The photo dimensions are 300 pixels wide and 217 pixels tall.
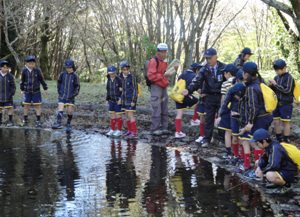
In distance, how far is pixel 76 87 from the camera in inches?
408

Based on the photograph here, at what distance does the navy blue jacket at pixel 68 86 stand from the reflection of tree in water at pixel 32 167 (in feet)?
6.31

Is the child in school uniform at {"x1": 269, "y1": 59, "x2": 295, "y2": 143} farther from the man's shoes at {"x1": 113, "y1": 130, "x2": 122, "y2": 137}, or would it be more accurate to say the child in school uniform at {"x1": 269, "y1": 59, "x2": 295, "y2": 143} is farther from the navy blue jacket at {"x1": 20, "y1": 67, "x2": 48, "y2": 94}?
the navy blue jacket at {"x1": 20, "y1": 67, "x2": 48, "y2": 94}

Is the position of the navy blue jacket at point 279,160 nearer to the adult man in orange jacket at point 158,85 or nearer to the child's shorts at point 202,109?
the child's shorts at point 202,109

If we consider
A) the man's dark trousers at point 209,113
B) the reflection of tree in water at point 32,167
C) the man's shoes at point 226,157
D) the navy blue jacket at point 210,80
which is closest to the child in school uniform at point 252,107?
the man's shoes at point 226,157

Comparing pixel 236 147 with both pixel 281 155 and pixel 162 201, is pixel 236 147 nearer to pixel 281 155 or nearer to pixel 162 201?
pixel 281 155

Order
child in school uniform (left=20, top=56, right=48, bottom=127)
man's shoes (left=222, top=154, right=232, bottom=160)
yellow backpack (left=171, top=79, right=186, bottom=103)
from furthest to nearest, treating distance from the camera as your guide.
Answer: child in school uniform (left=20, top=56, right=48, bottom=127)
yellow backpack (left=171, top=79, right=186, bottom=103)
man's shoes (left=222, top=154, right=232, bottom=160)

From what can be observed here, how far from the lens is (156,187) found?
492cm

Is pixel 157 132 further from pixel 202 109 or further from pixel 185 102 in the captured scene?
pixel 202 109

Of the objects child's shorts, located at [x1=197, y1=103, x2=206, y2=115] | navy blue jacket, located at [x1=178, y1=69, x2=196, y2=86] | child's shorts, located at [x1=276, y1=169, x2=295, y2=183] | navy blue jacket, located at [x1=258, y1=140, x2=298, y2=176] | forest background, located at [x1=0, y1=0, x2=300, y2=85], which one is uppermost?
forest background, located at [x1=0, y1=0, x2=300, y2=85]

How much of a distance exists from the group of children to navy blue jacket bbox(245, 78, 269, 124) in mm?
6110

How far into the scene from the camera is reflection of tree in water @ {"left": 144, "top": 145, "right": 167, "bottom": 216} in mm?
4137

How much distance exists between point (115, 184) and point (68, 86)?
19.0 feet

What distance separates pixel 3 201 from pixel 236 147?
13.7ft

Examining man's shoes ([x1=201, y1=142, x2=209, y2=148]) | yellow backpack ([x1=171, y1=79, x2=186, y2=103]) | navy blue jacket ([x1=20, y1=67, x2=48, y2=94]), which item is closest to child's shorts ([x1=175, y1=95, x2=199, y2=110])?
yellow backpack ([x1=171, y1=79, x2=186, y2=103])
